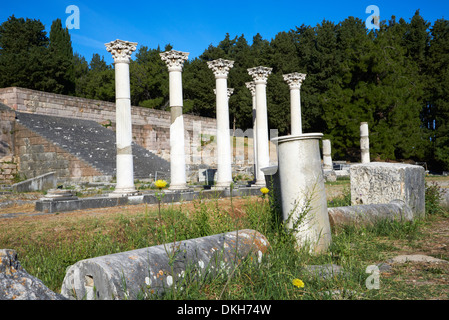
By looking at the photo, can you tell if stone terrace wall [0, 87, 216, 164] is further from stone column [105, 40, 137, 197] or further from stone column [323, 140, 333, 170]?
stone column [323, 140, 333, 170]

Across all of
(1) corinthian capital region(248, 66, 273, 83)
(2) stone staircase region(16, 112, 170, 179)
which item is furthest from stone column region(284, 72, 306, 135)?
(2) stone staircase region(16, 112, 170, 179)

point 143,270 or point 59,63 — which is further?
point 59,63

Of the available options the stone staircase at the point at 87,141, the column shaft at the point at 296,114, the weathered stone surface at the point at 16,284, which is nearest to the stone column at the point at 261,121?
the column shaft at the point at 296,114

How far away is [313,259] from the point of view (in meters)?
5.52

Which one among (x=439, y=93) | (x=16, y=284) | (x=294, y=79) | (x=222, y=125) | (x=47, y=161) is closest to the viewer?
(x=16, y=284)

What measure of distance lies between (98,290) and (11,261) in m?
0.76

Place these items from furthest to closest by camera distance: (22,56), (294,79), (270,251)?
(22,56) < (294,79) < (270,251)

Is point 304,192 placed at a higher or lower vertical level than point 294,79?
lower

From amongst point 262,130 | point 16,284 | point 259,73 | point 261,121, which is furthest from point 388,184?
point 259,73

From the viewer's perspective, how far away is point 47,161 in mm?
19906

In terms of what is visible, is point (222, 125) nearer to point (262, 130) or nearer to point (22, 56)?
point (262, 130)

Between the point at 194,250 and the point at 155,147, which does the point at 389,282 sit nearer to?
the point at 194,250

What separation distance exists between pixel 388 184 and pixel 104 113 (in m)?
22.9
